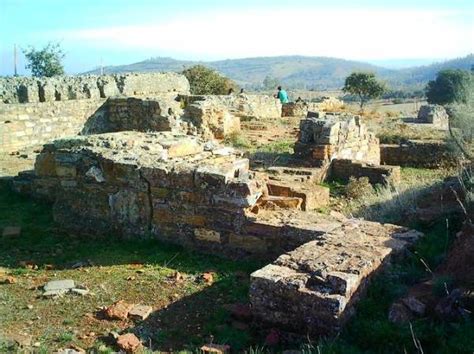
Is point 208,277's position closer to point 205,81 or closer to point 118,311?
point 118,311

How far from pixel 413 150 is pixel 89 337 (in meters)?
11.2

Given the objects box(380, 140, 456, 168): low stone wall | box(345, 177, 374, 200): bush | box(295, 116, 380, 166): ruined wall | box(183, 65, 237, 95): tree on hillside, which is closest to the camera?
box(345, 177, 374, 200): bush

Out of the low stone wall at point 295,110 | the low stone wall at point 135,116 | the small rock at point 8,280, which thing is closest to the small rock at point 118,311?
the small rock at point 8,280

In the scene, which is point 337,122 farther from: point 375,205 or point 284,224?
point 284,224

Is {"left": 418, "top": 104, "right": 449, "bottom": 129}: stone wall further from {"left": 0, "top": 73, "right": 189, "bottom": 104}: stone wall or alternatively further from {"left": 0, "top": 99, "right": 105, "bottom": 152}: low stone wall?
{"left": 0, "top": 99, "right": 105, "bottom": 152}: low stone wall

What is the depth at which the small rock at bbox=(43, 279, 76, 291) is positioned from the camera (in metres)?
5.53

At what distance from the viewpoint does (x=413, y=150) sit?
546 inches

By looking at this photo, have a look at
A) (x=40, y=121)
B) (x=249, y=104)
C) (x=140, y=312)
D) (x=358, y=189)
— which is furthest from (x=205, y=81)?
(x=140, y=312)

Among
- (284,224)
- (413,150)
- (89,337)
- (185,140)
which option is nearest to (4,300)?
(89,337)

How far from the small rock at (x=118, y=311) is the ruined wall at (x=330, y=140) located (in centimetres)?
750

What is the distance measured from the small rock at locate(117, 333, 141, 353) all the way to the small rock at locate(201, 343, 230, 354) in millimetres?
584

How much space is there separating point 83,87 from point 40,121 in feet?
7.39

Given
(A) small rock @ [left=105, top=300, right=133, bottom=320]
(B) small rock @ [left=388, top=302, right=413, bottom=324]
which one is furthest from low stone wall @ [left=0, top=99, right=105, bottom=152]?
(B) small rock @ [left=388, top=302, right=413, bottom=324]

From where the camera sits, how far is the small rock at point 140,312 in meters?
4.90
